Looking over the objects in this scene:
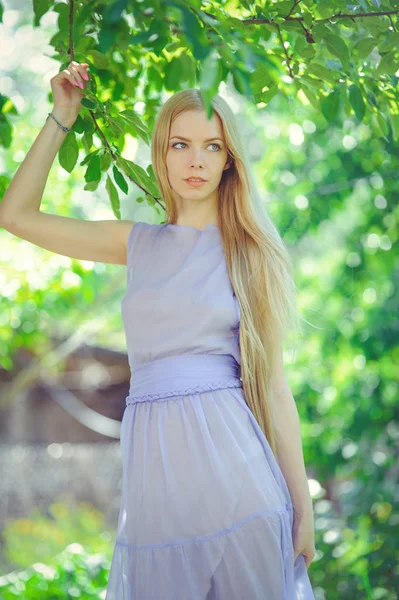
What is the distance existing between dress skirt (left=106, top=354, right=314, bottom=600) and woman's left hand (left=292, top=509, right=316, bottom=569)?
4 centimetres

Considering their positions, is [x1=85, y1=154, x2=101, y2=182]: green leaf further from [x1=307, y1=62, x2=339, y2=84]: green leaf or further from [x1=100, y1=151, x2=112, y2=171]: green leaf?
[x1=307, y1=62, x2=339, y2=84]: green leaf

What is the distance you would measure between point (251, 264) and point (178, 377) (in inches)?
13.9

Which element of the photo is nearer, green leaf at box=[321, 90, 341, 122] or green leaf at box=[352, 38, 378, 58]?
green leaf at box=[352, 38, 378, 58]

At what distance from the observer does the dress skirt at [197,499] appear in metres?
1.68

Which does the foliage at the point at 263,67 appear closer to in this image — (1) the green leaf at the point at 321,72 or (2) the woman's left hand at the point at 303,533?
(1) the green leaf at the point at 321,72

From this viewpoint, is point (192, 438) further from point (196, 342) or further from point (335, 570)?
point (335, 570)

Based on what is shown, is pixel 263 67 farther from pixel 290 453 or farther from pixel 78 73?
pixel 290 453

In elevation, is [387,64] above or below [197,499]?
above

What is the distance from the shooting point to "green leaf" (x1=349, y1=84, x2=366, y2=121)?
2.10 metres

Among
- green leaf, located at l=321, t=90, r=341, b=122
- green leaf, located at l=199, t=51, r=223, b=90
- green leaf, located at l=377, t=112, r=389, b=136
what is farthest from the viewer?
green leaf, located at l=377, t=112, r=389, b=136

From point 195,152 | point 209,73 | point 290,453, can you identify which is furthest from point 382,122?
point 209,73

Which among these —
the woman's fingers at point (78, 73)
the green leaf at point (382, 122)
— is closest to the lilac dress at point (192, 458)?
the woman's fingers at point (78, 73)

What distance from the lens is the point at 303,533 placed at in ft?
6.05

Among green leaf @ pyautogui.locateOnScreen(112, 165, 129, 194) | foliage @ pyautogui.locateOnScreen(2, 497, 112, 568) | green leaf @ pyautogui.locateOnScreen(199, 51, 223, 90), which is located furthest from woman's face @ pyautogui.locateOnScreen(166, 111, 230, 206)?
foliage @ pyautogui.locateOnScreen(2, 497, 112, 568)
